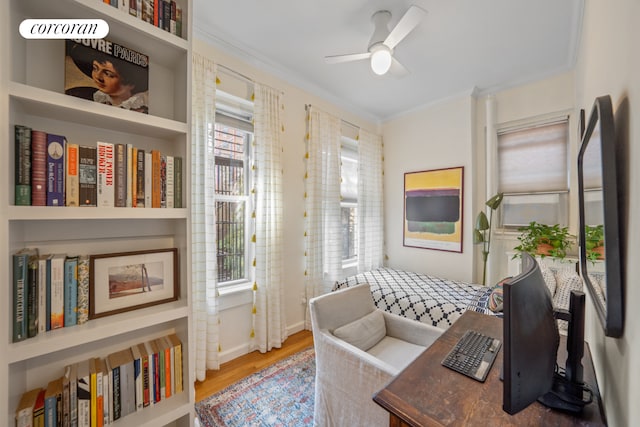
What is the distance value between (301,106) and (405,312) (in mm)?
2415

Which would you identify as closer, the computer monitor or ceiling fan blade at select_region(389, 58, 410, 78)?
the computer monitor

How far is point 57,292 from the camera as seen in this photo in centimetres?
96

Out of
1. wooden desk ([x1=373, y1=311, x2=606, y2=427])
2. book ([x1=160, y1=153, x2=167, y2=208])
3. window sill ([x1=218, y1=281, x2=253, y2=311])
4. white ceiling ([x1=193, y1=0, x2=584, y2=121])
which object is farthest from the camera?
window sill ([x1=218, y1=281, x2=253, y2=311])

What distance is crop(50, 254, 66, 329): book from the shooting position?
95 centimetres

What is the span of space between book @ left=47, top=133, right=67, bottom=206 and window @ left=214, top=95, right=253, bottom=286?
4.57 ft

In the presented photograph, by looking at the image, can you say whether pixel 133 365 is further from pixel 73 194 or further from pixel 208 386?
pixel 208 386

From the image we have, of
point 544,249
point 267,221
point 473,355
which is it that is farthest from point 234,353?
point 544,249

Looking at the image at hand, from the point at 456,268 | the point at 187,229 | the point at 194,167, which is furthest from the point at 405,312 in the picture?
the point at 194,167

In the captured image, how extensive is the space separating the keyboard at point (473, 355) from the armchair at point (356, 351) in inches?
10.6

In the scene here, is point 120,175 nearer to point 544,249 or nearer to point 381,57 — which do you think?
point 381,57

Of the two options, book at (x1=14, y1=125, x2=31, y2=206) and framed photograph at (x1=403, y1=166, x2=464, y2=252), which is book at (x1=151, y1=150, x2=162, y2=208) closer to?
book at (x1=14, y1=125, x2=31, y2=206)

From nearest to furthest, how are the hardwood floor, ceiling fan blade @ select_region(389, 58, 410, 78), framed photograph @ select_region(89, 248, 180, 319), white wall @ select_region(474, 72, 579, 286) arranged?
1. framed photograph @ select_region(89, 248, 180, 319)
2. the hardwood floor
3. ceiling fan blade @ select_region(389, 58, 410, 78)
4. white wall @ select_region(474, 72, 579, 286)

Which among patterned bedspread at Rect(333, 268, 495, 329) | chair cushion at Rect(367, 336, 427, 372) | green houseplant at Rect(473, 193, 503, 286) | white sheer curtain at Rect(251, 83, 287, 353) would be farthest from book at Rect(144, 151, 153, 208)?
green houseplant at Rect(473, 193, 503, 286)

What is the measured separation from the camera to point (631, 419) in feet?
1.77
